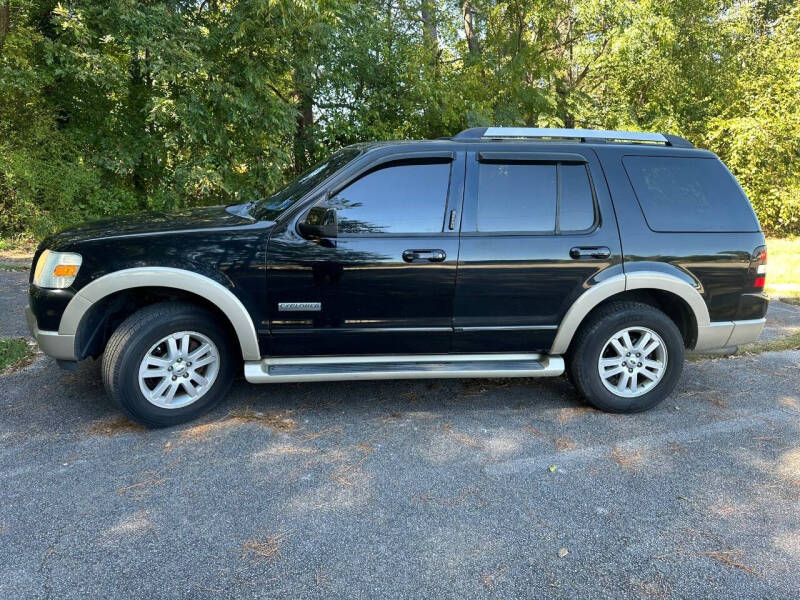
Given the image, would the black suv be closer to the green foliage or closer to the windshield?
the windshield

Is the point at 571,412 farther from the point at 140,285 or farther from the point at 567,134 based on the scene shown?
Result: the point at 140,285

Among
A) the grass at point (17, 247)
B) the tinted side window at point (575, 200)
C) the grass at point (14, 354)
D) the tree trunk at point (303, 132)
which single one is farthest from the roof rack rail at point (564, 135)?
the grass at point (17, 247)

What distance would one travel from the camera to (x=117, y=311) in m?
3.62

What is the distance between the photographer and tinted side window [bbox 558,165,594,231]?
3793 millimetres

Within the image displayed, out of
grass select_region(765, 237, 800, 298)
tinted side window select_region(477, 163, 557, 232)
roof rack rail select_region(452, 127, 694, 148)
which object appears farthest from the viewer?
grass select_region(765, 237, 800, 298)

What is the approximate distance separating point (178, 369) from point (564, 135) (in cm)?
312

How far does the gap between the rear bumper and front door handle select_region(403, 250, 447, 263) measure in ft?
6.46

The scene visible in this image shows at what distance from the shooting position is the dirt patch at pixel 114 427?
3.49 meters

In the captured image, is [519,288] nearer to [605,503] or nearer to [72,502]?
[605,503]

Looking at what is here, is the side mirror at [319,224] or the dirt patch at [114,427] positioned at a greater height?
the side mirror at [319,224]

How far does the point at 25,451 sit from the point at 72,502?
739 mm

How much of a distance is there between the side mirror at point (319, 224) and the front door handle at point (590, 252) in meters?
1.59

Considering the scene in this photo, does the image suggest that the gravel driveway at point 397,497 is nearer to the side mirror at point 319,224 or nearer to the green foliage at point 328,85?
the side mirror at point 319,224

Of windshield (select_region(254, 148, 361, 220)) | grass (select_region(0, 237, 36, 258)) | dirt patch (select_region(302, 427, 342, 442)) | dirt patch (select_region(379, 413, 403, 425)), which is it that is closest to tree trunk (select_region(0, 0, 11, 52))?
grass (select_region(0, 237, 36, 258))
